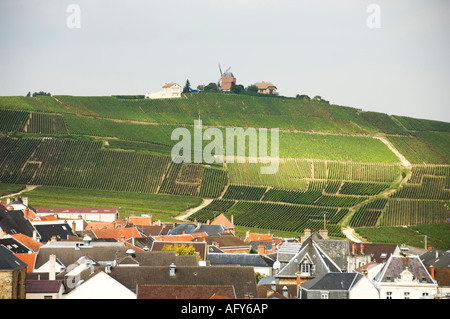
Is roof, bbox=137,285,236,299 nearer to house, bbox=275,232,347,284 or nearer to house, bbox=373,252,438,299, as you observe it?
house, bbox=373,252,438,299

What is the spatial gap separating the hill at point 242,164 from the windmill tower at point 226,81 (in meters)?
27.7

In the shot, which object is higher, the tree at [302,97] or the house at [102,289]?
the tree at [302,97]

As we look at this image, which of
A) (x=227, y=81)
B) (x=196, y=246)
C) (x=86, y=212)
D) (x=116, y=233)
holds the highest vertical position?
(x=227, y=81)

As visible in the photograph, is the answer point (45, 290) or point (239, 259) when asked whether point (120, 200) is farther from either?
point (45, 290)

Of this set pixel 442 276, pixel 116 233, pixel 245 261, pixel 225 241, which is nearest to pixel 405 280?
pixel 442 276

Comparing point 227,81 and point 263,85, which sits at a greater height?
point 227,81

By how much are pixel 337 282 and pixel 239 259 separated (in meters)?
15.1

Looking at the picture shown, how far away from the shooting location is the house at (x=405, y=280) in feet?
127

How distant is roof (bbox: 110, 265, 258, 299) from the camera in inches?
1349

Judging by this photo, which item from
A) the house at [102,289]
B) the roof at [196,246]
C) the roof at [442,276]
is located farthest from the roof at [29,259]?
the roof at [442,276]

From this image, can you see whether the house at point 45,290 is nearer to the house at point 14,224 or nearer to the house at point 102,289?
the house at point 102,289

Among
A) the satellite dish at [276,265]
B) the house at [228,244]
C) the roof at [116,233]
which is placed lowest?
the satellite dish at [276,265]

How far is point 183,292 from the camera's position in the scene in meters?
31.4

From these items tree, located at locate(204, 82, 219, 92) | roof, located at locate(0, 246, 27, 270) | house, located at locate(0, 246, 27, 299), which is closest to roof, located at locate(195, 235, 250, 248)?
roof, located at locate(0, 246, 27, 270)
